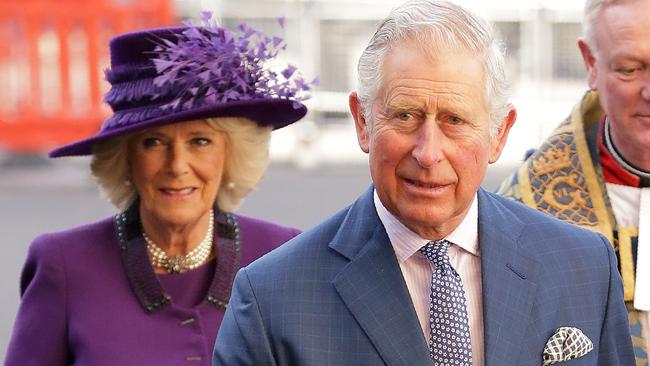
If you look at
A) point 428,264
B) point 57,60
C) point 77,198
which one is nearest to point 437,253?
point 428,264

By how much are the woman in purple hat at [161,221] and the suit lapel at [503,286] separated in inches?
45.6

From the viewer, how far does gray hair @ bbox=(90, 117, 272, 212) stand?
3.73m

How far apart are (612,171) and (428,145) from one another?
4.16 ft

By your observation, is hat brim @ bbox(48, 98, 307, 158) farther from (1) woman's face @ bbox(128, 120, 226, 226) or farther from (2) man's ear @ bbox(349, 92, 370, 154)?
(2) man's ear @ bbox(349, 92, 370, 154)

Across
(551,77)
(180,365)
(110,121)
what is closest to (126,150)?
(110,121)

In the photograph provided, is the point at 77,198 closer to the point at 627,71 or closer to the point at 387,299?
the point at 627,71

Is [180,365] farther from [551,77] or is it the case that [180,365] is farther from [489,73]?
[551,77]

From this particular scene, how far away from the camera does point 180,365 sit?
347 centimetres

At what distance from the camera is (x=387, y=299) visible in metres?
2.46

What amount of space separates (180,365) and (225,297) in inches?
10.1

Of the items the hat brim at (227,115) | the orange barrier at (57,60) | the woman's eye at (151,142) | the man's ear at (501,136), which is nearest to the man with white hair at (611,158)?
the hat brim at (227,115)

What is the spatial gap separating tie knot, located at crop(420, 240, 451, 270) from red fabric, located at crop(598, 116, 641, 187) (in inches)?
A: 42.5

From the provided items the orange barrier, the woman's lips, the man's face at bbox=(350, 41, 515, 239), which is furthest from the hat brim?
the orange barrier

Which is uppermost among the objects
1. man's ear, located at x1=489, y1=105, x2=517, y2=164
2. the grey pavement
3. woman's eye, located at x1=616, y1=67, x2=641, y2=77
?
woman's eye, located at x1=616, y1=67, x2=641, y2=77
